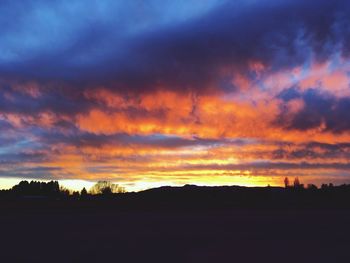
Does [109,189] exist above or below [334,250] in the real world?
above

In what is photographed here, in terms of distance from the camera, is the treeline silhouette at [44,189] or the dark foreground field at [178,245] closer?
the dark foreground field at [178,245]

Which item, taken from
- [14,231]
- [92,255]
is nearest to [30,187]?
[14,231]

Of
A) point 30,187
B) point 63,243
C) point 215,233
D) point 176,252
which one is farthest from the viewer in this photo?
point 30,187

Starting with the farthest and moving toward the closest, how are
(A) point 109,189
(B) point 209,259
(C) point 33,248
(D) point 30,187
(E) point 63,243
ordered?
(D) point 30,187 → (A) point 109,189 → (E) point 63,243 → (C) point 33,248 → (B) point 209,259

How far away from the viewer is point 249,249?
15984 millimetres

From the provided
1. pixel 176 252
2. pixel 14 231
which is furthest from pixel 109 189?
pixel 176 252

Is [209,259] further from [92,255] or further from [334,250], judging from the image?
[334,250]

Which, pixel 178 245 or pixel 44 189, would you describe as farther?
pixel 44 189

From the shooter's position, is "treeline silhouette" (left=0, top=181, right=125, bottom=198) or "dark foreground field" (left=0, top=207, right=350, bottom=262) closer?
"dark foreground field" (left=0, top=207, right=350, bottom=262)

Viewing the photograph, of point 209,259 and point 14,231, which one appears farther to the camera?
point 14,231

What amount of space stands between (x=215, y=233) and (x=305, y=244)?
543cm

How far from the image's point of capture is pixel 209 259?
13992mm

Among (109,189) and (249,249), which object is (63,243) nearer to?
(249,249)

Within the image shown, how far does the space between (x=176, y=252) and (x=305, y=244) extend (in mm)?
5392
